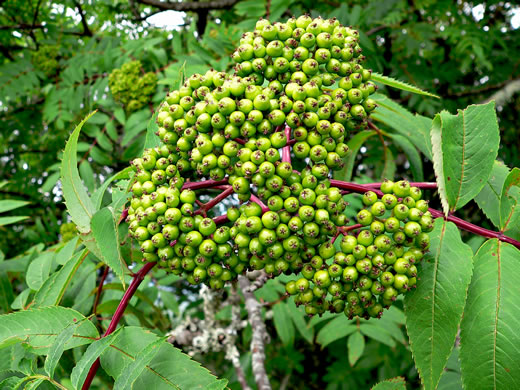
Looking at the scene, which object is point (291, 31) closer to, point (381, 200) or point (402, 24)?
point (381, 200)

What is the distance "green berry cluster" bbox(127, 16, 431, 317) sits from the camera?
1.48m

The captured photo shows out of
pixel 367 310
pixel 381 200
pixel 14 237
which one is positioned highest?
pixel 381 200

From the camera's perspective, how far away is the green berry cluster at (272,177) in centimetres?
148

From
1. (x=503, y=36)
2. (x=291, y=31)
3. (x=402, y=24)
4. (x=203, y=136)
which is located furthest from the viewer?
(x=503, y=36)

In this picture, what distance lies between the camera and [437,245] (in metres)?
1.55

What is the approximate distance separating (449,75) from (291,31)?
3607 mm

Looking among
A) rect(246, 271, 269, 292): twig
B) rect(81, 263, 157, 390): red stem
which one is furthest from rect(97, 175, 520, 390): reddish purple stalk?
rect(246, 271, 269, 292): twig

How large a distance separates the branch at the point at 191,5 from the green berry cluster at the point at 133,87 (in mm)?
931

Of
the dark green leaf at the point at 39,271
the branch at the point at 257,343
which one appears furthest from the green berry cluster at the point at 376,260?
the dark green leaf at the point at 39,271

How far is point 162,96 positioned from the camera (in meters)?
3.70

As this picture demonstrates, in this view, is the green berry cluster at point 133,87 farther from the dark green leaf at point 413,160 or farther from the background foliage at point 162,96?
the dark green leaf at point 413,160

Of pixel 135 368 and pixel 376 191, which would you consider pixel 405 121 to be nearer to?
pixel 376 191

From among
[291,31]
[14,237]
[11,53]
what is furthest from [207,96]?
[11,53]

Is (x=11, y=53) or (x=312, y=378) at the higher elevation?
(x=11, y=53)
